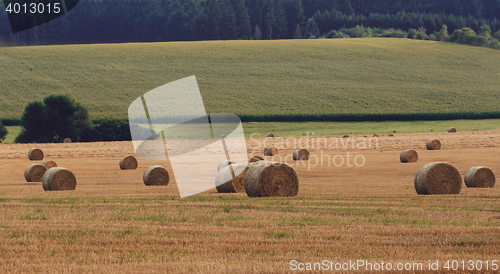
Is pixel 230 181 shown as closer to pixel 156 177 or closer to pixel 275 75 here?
pixel 156 177

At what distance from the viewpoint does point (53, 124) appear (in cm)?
5712

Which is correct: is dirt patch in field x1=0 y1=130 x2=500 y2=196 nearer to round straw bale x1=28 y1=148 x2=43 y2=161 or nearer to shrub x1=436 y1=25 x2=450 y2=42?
round straw bale x1=28 y1=148 x2=43 y2=161

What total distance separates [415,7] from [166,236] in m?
176

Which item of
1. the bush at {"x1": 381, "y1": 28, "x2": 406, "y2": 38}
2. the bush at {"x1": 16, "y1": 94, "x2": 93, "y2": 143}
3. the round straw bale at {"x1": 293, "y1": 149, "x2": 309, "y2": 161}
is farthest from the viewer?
the bush at {"x1": 381, "y1": 28, "x2": 406, "y2": 38}

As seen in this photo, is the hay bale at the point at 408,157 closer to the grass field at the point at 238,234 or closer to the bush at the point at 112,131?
the grass field at the point at 238,234

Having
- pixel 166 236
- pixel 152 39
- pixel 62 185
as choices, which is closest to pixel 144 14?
pixel 152 39

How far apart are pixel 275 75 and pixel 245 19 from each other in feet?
238

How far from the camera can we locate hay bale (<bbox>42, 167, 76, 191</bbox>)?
64.2 feet

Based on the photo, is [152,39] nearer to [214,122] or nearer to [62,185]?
[214,122]

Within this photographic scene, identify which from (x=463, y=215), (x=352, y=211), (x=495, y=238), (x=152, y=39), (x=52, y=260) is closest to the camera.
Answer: (x=52, y=260)

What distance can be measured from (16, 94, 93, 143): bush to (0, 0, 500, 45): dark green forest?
10005 centimetres

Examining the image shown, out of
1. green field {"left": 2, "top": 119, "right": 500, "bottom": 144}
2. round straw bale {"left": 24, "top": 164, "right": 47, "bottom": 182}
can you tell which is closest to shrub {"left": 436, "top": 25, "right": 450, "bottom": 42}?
green field {"left": 2, "top": 119, "right": 500, "bottom": 144}

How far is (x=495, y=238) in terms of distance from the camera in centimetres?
907

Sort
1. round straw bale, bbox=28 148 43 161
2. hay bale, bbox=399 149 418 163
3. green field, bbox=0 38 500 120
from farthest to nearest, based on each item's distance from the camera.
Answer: green field, bbox=0 38 500 120 → round straw bale, bbox=28 148 43 161 → hay bale, bbox=399 149 418 163
